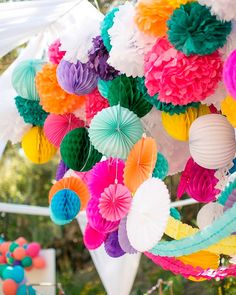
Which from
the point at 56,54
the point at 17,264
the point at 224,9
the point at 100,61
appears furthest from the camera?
the point at 17,264

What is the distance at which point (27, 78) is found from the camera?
8.95 ft

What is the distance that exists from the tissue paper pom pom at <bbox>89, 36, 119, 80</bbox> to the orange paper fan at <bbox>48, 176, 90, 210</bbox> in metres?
0.54

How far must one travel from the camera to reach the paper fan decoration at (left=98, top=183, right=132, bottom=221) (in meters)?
2.10

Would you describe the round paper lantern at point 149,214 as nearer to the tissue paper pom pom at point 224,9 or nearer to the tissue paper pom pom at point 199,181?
the tissue paper pom pom at point 199,181

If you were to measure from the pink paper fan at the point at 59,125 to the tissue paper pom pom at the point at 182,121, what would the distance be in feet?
2.12

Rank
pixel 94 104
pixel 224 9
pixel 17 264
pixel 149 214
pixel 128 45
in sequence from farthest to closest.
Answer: pixel 17 264 < pixel 94 104 < pixel 128 45 < pixel 149 214 < pixel 224 9

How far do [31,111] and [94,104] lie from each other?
0.43 meters

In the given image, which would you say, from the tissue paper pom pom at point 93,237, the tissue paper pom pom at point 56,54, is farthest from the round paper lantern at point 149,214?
the tissue paper pom pom at point 56,54

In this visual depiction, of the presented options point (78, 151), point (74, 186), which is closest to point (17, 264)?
point (74, 186)

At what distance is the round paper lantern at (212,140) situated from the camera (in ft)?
6.55

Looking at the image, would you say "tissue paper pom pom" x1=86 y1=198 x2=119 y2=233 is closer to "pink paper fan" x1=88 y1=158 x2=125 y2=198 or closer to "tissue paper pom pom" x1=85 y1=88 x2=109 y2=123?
"pink paper fan" x1=88 y1=158 x2=125 y2=198

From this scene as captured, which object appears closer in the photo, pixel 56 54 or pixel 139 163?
pixel 139 163

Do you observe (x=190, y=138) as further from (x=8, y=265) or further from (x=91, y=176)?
(x=8, y=265)

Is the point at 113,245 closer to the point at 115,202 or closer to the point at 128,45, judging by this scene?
the point at 115,202
